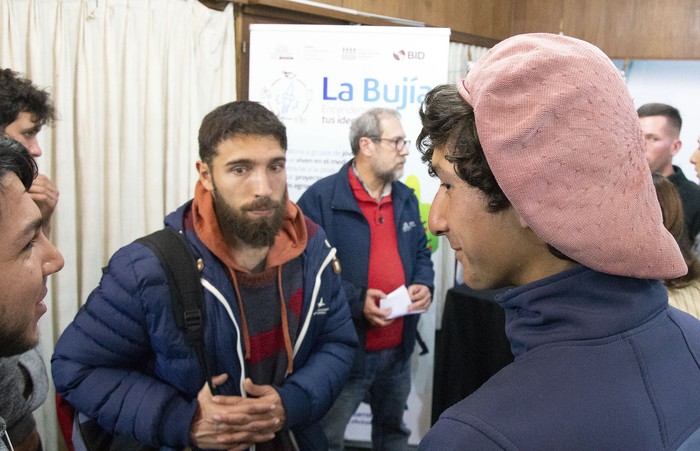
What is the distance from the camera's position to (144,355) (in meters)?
1.76

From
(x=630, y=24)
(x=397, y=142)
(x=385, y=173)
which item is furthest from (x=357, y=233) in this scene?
(x=630, y=24)

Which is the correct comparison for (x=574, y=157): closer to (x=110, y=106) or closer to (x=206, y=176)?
(x=206, y=176)

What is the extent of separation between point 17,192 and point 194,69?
6.98 feet

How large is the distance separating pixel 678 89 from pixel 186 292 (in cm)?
469

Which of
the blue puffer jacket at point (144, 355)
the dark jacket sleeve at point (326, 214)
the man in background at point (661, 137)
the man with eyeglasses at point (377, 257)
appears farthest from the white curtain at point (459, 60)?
the blue puffer jacket at point (144, 355)

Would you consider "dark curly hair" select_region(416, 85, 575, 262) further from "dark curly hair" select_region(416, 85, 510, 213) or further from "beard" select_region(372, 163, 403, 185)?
"beard" select_region(372, 163, 403, 185)

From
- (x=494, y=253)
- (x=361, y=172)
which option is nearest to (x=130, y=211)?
(x=361, y=172)

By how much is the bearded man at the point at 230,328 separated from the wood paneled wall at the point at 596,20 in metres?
3.01

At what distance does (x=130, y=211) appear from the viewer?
3.03m

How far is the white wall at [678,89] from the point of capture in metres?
4.92

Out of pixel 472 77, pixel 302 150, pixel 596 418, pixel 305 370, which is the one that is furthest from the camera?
pixel 302 150

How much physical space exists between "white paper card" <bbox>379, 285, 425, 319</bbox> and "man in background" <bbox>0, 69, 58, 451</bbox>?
1519 mm

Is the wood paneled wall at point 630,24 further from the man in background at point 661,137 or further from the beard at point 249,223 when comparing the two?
the beard at point 249,223

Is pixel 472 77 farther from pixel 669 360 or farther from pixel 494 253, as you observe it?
pixel 669 360
